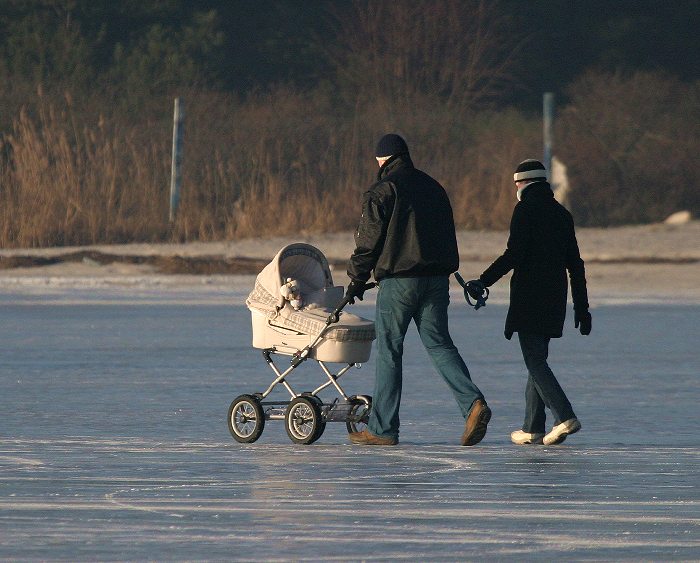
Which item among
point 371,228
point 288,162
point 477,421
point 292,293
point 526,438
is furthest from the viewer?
point 288,162

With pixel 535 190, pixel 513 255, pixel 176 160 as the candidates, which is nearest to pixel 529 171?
pixel 535 190

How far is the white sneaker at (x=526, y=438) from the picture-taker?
10.9 m

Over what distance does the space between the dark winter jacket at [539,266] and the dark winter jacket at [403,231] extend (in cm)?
38

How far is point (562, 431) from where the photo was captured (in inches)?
422

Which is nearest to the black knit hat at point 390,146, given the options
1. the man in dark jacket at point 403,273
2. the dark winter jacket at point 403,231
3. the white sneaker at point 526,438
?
the man in dark jacket at point 403,273

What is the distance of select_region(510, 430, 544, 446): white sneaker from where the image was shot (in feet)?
35.7

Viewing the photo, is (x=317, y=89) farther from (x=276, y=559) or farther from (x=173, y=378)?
(x=276, y=559)

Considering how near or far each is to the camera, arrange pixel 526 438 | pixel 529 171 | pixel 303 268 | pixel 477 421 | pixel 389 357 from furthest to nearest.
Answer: pixel 303 268, pixel 529 171, pixel 526 438, pixel 389 357, pixel 477 421

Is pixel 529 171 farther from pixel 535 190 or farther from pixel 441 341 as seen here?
pixel 441 341

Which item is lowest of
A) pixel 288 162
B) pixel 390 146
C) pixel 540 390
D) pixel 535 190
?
pixel 540 390

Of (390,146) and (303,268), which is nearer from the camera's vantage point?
(390,146)

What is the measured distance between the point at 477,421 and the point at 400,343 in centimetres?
64

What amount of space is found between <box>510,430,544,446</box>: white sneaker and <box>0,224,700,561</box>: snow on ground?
0.45ft

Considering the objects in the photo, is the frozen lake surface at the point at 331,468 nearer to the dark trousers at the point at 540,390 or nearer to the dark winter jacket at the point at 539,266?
the dark trousers at the point at 540,390
